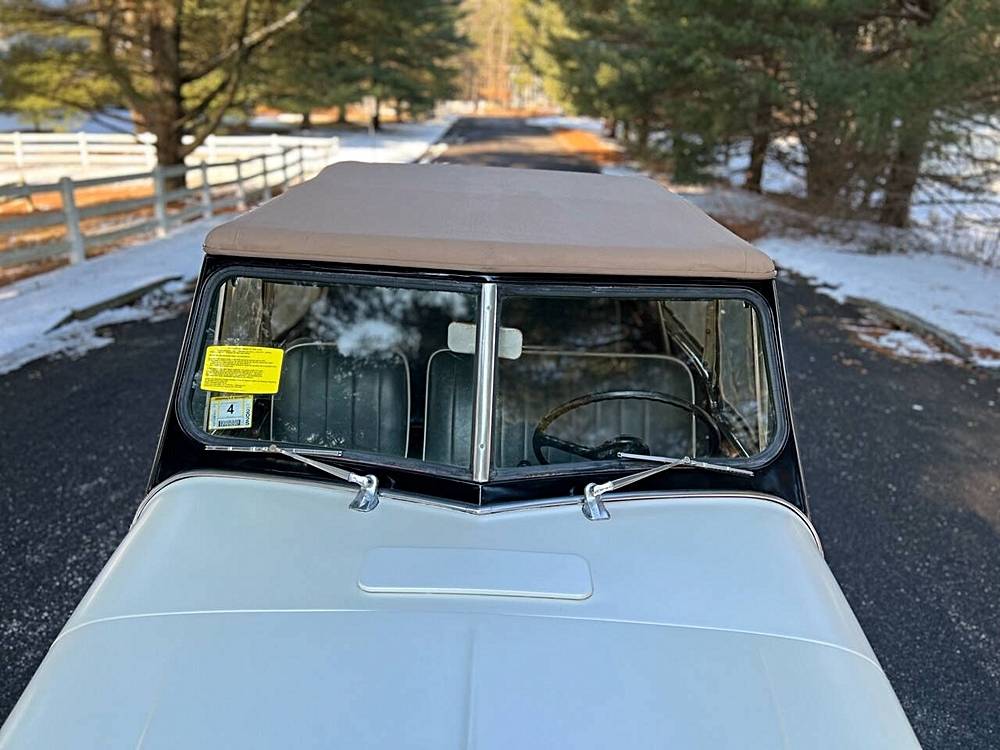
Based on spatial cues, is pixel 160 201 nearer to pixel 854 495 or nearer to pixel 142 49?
pixel 142 49

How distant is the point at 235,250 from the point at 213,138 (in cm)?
2043

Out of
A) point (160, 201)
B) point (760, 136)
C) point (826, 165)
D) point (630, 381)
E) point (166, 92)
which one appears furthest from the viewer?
point (760, 136)

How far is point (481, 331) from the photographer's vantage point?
1.95 m

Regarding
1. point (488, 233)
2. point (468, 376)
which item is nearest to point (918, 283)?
point (488, 233)

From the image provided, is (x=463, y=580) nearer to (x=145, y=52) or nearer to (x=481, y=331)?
(x=481, y=331)

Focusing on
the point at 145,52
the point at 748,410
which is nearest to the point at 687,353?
the point at 748,410

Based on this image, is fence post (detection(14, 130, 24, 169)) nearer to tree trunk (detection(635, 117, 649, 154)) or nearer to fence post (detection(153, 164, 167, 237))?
fence post (detection(153, 164, 167, 237))

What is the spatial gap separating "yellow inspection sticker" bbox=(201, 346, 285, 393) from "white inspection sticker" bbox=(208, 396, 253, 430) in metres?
0.05

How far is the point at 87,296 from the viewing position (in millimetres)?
7828

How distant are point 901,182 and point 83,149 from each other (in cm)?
2019

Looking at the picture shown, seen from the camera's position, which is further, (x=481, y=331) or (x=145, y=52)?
(x=145, y=52)

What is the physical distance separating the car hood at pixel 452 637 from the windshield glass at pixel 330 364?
301 mm

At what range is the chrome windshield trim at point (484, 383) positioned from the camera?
191 centimetres

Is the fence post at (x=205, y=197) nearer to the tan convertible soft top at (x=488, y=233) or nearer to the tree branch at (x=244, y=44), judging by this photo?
the tree branch at (x=244, y=44)
